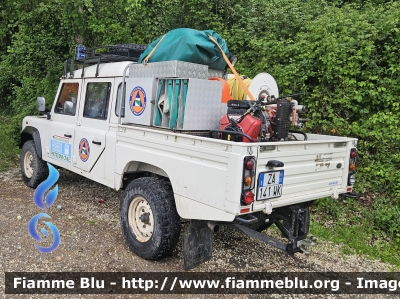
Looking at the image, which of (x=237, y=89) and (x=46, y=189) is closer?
(x=237, y=89)

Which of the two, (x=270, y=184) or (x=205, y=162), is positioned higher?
(x=205, y=162)

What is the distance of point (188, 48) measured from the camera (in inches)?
156

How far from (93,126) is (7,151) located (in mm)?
5018

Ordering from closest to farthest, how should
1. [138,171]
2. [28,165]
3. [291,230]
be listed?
1. [291,230]
2. [138,171]
3. [28,165]

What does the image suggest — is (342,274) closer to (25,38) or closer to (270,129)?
(270,129)

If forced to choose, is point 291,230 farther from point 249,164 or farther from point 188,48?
point 188,48

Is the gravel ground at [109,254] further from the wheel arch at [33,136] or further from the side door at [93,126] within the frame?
the wheel arch at [33,136]

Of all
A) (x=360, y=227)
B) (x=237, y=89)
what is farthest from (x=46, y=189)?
(x=360, y=227)

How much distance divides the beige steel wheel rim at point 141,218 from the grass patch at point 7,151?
4983 millimetres

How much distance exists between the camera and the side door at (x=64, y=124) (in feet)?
16.7

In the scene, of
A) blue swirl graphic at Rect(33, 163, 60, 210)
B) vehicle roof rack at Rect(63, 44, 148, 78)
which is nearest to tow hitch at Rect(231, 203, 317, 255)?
blue swirl graphic at Rect(33, 163, 60, 210)

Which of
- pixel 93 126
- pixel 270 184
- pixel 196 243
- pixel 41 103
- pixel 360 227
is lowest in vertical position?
pixel 360 227

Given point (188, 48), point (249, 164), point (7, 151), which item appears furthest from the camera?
point (7, 151)

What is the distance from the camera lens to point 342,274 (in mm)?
3773
